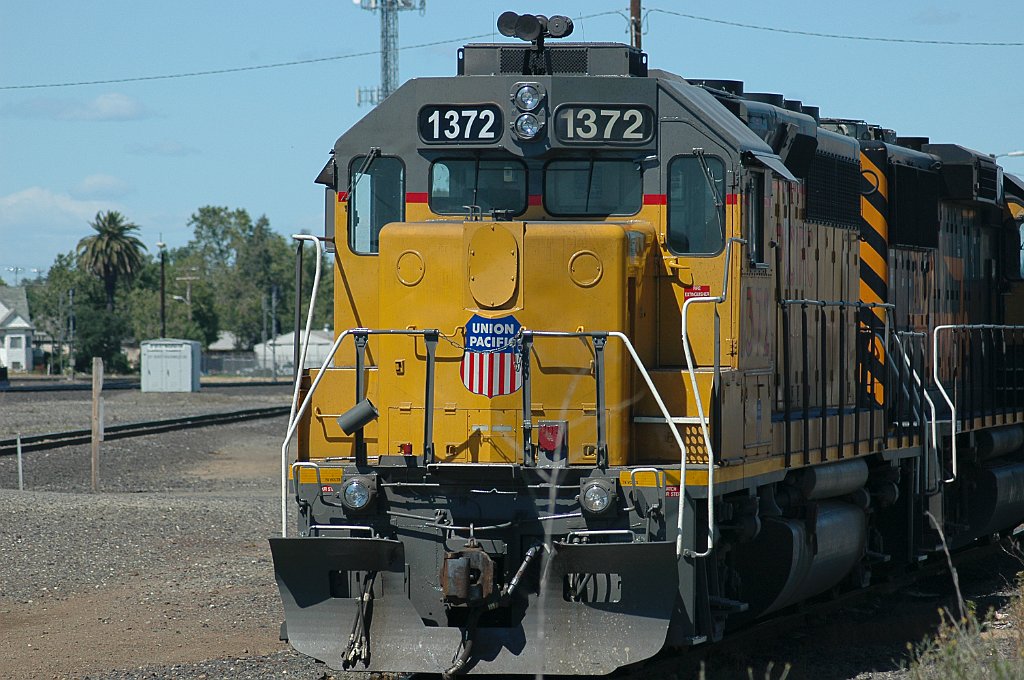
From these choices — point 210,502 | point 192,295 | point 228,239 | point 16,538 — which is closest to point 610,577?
point 16,538

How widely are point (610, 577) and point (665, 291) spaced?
1764 millimetres

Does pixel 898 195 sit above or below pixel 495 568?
above

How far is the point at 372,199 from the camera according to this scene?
28.1ft

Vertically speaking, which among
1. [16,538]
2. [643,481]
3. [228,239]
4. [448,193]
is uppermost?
[228,239]

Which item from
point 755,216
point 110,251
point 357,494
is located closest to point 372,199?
point 357,494

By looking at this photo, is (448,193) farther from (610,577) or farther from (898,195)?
(898,195)

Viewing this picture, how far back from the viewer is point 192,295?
342ft

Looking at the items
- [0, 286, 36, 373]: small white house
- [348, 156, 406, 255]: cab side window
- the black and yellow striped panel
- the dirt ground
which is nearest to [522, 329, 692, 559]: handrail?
[348, 156, 406, 255]: cab side window

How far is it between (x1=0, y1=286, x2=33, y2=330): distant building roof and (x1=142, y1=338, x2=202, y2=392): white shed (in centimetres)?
5530

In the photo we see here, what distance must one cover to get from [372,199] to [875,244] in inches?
182

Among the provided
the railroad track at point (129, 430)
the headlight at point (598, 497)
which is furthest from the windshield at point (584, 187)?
the railroad track at point (129, 430)

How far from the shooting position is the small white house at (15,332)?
9600cm

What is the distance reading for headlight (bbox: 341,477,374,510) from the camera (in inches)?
303

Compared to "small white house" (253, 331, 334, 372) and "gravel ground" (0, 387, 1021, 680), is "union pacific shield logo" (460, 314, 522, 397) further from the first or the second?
"small white house" (253, 331, 334, 372)
